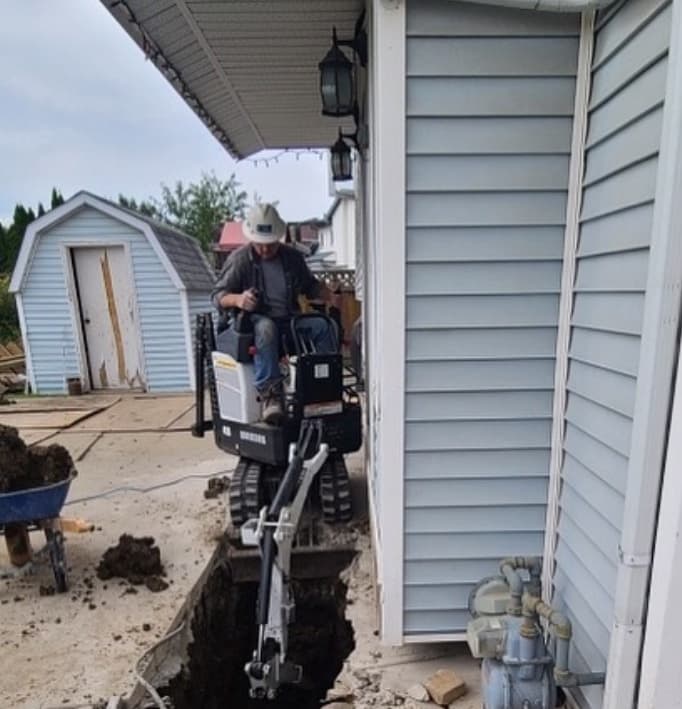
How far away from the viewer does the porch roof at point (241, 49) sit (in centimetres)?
247

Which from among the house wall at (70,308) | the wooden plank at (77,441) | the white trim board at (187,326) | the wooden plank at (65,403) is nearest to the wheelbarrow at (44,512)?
the wooden plank at (77,441)

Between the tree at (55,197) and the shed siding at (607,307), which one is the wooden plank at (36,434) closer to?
the shed siding at (607,307)

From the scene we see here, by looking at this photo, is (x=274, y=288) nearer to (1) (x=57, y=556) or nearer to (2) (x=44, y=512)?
(2) (x=44, y=512)

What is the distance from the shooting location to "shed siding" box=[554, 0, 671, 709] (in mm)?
1222

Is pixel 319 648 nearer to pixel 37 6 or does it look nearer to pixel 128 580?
pixel 128 580

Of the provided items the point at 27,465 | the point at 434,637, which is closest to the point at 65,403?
the point at 27,465

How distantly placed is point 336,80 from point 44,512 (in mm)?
2542

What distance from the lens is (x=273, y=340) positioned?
277 centimetres

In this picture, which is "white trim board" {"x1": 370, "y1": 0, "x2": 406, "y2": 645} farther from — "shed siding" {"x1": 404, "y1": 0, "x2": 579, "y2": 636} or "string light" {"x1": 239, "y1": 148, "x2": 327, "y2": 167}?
"string light" {"x1": 239, "y1": 148, "x2": 327, "y2": 167}

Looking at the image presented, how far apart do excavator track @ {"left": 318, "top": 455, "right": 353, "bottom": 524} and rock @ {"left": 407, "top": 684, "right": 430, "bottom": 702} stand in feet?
4.25

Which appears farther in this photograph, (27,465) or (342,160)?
(342,160)

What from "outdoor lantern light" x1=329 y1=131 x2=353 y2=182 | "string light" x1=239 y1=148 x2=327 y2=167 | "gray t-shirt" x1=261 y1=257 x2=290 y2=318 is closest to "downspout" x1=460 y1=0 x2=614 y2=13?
"gray t-shirt" x1=261 y1=257 x2=290 y2=318

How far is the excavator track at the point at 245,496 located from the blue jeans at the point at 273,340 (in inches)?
22.8

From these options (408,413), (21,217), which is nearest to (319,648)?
(408,413)
